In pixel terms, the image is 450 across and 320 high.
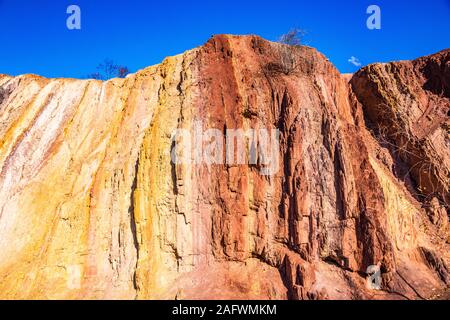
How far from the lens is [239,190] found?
12.0m

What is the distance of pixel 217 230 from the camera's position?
11781mm

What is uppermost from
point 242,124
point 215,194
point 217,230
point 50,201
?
point 242,124

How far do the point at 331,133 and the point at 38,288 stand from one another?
8550 millimetres

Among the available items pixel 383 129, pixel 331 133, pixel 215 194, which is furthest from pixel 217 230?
pixel 383 129

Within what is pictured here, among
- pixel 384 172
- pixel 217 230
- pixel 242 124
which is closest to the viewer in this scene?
pixel 217 230

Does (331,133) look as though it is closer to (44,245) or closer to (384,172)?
(384,172)

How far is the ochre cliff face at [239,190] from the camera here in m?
11.3

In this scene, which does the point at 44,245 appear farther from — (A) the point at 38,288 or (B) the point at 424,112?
(B) the point at 424,112

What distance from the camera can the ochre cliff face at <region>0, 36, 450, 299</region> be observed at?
11289mm

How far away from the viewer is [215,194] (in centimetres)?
1199
